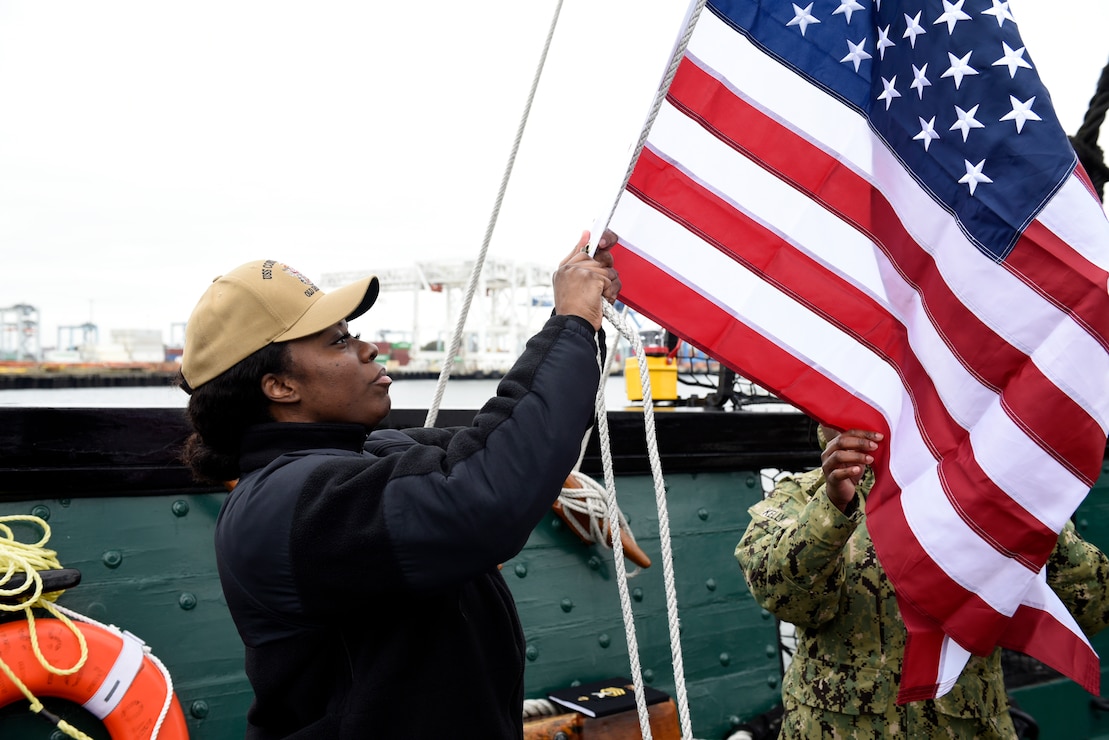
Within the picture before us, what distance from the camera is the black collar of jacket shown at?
1.65m

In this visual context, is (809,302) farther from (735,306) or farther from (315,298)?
(315,298)

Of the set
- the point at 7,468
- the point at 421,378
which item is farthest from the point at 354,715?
the point at 421,378

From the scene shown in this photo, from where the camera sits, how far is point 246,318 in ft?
5.48

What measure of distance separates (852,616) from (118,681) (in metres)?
2.00

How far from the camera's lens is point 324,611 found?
1.45 metres

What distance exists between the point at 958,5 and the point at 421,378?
7.18m

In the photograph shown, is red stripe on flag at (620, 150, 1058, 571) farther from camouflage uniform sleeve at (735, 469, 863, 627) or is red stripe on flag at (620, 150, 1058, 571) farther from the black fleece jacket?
the black fleece jacket

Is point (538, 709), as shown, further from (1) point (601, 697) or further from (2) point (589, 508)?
(2) point (589, 508)

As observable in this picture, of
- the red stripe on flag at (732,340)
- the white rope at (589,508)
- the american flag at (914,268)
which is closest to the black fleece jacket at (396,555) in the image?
the red stripe on flag at (732,340)

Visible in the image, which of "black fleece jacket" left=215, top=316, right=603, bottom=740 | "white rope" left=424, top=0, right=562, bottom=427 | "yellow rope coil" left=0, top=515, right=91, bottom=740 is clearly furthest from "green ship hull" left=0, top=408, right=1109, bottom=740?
"white rope" left=424, top=0, right=562, bottom=427

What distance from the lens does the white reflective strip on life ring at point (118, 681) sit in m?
2.35

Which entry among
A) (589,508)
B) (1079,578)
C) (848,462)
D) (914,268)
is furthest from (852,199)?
(589,508)

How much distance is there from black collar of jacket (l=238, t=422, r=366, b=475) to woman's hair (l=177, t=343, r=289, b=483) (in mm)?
48

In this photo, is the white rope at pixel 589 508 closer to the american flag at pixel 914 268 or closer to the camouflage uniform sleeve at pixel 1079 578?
the american flag at pixel 914 268
